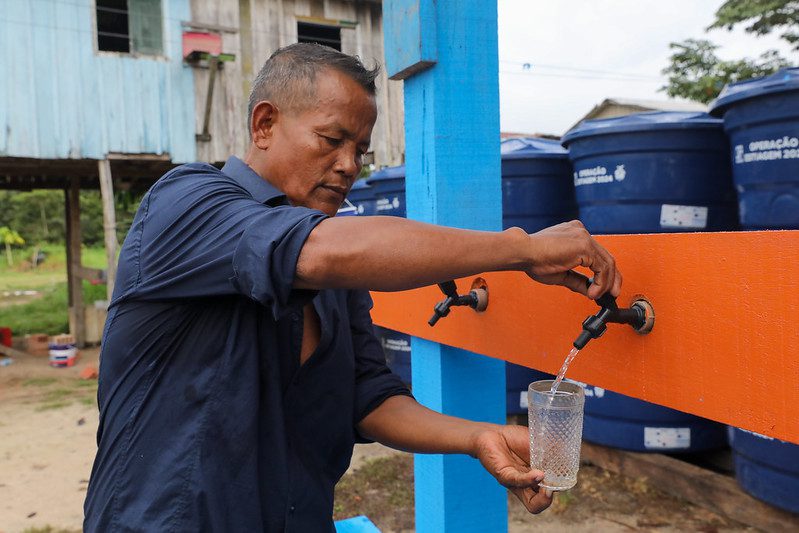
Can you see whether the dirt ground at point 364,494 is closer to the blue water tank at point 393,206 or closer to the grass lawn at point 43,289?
the blue water tank at point 393,206

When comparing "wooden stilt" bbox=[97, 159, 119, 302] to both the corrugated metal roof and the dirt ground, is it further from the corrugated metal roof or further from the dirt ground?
the corrugated metal roof

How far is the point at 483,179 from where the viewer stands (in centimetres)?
177

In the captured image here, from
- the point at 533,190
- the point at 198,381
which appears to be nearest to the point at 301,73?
the point at 198,381

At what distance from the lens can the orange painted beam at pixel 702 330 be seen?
993 millimetres

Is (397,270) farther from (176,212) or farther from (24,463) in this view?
(24,463)

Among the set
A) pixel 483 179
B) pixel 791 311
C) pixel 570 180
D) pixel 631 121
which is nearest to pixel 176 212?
pixel 483 179

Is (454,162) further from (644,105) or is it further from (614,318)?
(644,105)

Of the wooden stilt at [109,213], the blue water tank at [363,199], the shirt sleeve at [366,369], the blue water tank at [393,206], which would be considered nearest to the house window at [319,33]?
the wooden stilt at [109,213]

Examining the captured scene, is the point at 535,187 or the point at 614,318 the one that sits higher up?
the point at 535,187

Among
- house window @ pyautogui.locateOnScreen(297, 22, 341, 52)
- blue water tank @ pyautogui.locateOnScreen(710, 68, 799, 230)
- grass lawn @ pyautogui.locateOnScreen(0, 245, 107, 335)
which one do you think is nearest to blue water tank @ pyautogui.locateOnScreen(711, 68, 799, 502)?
blue water tank @ pyautogui.locateOnScreen(710, 68, 799, 230)

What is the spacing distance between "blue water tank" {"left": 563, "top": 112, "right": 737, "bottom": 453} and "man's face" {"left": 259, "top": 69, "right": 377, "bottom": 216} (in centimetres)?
241

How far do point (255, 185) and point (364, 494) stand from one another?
315cm

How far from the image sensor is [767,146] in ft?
9.37

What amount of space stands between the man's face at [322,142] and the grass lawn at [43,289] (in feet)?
36.1
